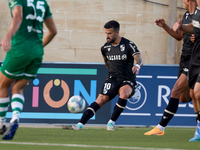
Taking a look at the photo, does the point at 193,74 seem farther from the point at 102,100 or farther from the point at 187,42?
the point at 102,100

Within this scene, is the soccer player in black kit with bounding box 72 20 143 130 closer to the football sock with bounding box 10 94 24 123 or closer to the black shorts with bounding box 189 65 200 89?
the black shorts with bounding box 189 65 200 89

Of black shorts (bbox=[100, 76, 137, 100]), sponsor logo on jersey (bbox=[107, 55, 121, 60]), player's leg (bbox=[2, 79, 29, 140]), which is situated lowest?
black shorts (bbox=[100, 76, 137, 100])

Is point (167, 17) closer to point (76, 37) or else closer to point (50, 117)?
point (76, 37)

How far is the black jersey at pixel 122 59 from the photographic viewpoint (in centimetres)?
698

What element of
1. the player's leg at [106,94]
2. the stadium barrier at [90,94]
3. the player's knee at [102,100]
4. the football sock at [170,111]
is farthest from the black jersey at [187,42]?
the stadium barrier at [90,94]

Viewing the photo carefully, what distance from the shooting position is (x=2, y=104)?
16.8ft

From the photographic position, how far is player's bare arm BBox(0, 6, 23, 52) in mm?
4359

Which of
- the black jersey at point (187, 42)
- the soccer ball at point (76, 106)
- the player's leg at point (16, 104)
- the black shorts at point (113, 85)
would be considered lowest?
the soccer ball at point (76, 106)

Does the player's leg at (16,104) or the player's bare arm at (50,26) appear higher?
the player's bare arm at (50,26)

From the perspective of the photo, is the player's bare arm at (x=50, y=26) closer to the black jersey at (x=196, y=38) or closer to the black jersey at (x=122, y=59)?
the black jersey at (x=196, y=38)

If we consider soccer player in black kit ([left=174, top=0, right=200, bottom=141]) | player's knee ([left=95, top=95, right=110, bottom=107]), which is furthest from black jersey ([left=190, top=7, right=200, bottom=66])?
player's knee ([left=95, top=95, right=110, bottom=107])

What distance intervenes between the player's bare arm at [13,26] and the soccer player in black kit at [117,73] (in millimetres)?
2584

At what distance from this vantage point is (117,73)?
6988 mm

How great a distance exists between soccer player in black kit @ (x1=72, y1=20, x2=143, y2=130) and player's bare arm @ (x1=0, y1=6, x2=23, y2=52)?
8.48ft
